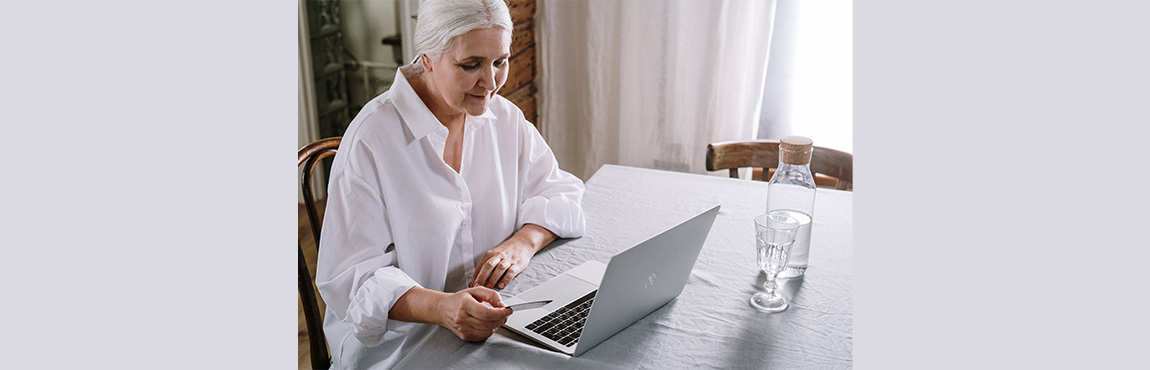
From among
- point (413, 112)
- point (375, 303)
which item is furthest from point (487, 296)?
point (413, 112)

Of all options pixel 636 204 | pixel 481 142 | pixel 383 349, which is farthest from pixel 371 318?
pixel 636 204

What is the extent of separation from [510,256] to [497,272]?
0.06 metres

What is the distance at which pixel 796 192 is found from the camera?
Result: 1.34 meters

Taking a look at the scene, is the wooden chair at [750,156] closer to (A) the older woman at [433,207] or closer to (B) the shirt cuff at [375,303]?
(A) the older woman at [433,207]

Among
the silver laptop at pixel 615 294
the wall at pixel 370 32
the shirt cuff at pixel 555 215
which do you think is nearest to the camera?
the silver laptop at pixel 615 294

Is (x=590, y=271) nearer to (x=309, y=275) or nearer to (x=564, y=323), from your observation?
(x=564, y=323)

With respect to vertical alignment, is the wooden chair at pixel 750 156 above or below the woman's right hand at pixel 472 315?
above

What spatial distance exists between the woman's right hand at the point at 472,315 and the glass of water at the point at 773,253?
1.39ft

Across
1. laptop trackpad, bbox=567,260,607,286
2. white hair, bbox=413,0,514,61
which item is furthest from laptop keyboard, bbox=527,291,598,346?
white hair, bbox=413,0,514,61

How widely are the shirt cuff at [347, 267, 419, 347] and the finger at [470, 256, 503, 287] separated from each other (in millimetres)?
143

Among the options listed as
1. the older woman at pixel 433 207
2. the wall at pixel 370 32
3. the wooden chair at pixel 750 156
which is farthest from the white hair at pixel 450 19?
the wall at pixel 370 32

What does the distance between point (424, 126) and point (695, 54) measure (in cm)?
176

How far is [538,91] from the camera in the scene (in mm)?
3334

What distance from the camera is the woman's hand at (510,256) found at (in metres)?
1.35
